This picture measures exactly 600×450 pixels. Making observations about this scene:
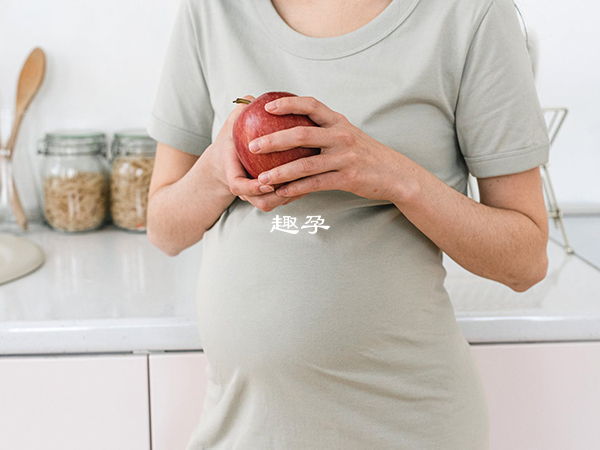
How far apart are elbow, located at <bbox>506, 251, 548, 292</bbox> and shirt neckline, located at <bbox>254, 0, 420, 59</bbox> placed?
30 cm

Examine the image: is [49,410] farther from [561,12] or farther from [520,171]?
[561,12]

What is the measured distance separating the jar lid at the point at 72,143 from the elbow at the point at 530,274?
918 millimetres

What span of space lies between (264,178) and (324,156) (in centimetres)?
5

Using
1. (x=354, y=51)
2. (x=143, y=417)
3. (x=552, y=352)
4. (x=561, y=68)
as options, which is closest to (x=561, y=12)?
(x=561, y=68)

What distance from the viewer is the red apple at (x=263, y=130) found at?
517mm

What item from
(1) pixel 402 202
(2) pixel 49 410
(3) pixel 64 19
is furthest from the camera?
(3) pixel 64 19

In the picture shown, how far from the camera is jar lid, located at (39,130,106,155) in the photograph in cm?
125

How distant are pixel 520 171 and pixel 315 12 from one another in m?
0.28

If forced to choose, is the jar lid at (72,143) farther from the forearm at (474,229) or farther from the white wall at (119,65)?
the forearm at (474,229)

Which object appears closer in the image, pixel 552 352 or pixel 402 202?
pixel 402 202

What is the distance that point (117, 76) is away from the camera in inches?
52.8

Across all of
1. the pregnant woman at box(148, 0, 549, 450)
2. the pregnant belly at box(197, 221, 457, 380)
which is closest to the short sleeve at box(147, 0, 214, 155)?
the pregnant woman at box(148, 0, 549, 450)

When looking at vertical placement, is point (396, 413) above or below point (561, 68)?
below

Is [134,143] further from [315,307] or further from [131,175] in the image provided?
[315,307]
